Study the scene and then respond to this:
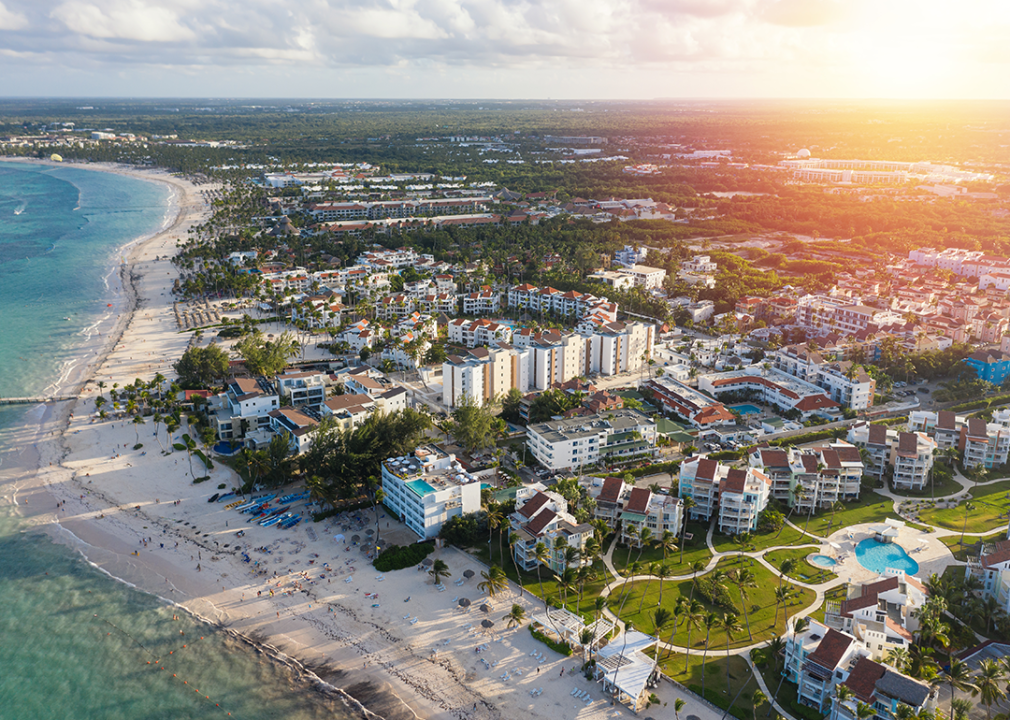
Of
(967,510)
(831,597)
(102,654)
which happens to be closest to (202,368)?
(102,654)

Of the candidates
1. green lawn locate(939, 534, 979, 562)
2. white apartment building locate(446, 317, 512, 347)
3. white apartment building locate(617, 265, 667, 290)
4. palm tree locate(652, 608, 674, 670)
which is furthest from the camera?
white apartment building locate(617, 265, 667, 290)

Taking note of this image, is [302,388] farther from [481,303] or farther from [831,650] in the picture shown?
[831,650]

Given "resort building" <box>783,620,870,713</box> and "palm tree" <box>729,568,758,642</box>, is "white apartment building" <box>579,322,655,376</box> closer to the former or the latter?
"palm tree" <box>729,568,758,642</box>

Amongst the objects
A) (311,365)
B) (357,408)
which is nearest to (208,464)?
(357,408)

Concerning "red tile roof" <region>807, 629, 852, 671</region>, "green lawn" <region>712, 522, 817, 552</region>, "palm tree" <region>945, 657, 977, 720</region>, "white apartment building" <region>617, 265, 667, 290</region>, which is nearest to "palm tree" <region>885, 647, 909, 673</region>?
"palm tree" <region>945, 657, 977, 720</region>

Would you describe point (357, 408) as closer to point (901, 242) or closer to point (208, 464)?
point (208, 464)

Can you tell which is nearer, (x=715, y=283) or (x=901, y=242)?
(x=715, y=283)

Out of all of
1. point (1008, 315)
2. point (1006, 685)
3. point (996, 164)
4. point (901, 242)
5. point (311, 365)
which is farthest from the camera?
point (996, 164)
